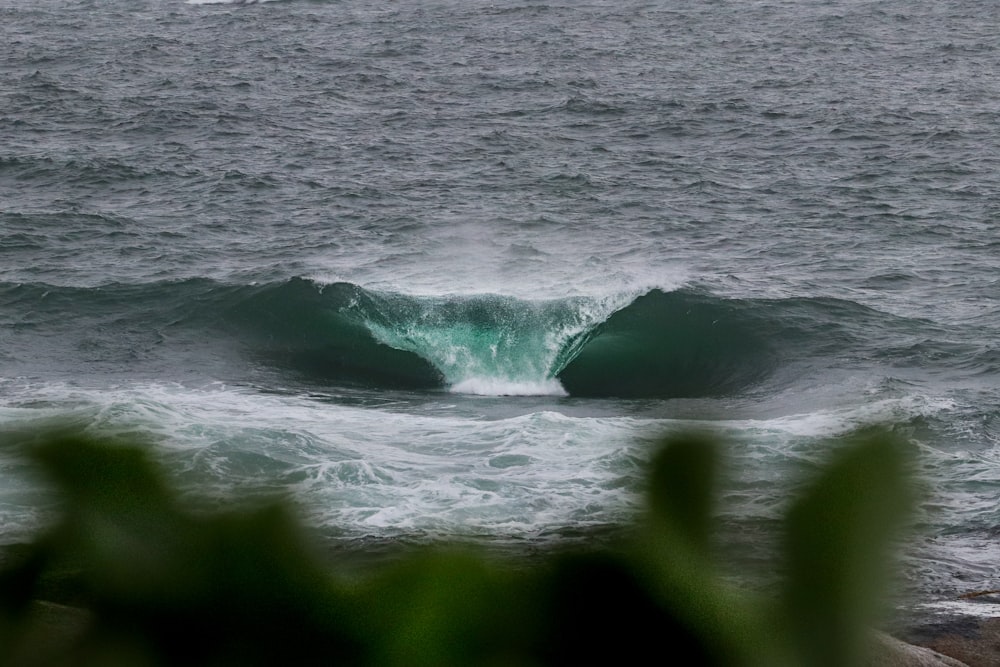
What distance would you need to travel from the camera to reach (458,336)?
20.8m

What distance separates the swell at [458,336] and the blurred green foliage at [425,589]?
18.5m

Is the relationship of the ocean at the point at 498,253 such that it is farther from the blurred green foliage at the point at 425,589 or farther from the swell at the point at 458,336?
the blurred green foliage at the point at 425,589

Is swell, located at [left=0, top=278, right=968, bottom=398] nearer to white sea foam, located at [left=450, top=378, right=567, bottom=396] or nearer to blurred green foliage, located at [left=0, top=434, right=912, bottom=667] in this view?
white sea foam, located at [left=450, top=378, right=567, bottom=396]

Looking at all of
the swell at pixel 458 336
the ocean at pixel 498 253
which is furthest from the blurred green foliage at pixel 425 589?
the swell at pixel 458 336

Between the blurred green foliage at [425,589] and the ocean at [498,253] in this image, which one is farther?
the ocean at [498,253]

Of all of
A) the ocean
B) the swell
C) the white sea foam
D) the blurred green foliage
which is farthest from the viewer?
the swell

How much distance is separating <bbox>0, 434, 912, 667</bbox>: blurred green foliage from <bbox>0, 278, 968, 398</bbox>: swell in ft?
60.7

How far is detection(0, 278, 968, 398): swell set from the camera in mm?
19703

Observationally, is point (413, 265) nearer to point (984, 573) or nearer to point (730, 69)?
point (984, 573)

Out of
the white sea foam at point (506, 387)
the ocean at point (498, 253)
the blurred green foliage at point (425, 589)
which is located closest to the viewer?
the blurred green foliage at point (425, 589)

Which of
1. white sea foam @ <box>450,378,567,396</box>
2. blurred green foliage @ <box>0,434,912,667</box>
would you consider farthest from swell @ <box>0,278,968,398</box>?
blurred green foliage @ <box>0,434,912,667</box>

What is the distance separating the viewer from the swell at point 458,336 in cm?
1970

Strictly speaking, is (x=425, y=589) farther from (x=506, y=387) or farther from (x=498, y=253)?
(x=498, y=253)

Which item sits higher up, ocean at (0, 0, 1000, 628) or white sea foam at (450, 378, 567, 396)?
ocean at (0, 0, 1000, 628)
